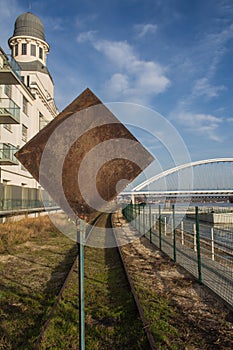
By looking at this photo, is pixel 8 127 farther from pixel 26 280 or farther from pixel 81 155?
pixel 81 155

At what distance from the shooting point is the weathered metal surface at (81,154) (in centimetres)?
289

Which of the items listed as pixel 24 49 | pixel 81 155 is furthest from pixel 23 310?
pixel 24 49

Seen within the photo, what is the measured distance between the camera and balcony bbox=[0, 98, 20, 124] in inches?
930

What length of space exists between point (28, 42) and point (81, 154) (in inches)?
1907

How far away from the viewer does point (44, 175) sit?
2926mm

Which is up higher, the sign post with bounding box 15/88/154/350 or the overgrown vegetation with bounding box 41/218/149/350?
the sign post with bounding box 15/88/154/350

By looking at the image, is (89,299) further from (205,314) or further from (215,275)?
(215,275)

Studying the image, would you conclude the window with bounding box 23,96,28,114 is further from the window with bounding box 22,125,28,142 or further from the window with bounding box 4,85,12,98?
the window with bounding box 4,85,12,98

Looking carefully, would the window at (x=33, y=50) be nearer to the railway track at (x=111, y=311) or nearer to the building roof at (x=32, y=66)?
the building roof at (x=32, y=66)

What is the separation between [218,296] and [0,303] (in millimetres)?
4301

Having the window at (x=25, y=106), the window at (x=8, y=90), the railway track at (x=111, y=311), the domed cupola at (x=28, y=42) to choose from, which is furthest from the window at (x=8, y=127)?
the domed cupola at (x=28, y=42)

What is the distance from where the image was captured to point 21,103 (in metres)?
30.2

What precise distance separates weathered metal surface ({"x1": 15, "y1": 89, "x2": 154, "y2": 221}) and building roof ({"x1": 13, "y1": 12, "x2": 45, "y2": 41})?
4942 cm

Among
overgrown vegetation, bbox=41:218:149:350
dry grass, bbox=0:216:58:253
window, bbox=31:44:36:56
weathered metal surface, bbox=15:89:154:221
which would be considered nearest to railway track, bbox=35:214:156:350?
overgrown vegetation, bbox=41:218:149:350
